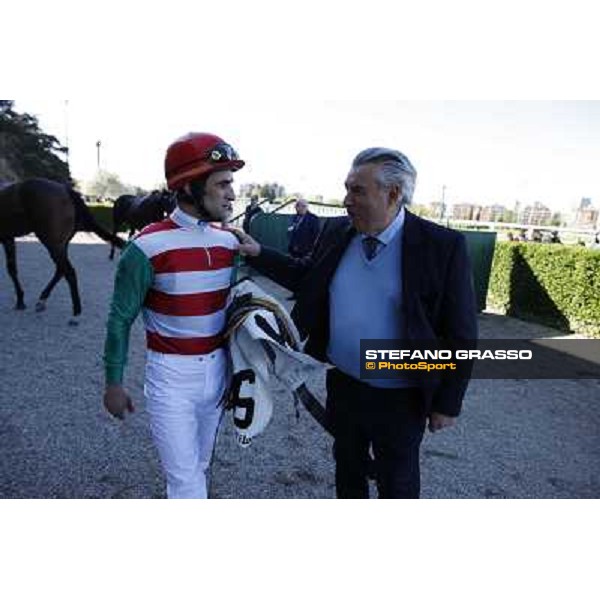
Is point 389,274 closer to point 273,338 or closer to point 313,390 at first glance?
point 273,338

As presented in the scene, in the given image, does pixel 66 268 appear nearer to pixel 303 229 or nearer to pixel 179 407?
pixel 303 229

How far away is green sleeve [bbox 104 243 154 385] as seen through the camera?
1725 mm

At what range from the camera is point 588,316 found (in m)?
7.59

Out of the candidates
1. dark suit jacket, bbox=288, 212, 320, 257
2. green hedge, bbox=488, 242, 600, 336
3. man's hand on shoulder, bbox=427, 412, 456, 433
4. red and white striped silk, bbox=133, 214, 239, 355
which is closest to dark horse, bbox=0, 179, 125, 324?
dark suit jacket, bbox=288, 212, 320, 257

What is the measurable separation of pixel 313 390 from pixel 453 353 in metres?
2.84

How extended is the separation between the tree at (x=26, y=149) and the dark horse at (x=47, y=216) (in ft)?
57.2

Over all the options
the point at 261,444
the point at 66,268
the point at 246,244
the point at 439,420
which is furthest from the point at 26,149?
the point at 439,420

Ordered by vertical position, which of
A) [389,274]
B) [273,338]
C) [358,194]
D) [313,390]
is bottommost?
[313,390]

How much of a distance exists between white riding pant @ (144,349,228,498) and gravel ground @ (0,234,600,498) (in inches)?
34.4

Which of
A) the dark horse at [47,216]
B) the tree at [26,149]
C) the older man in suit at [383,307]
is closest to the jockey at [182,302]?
the older man in suit at [383,307]

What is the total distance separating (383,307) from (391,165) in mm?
532

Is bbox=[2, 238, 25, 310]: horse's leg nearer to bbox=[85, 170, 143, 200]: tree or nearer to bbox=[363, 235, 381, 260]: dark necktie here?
bbox=[363, 235, 381, 260]: dark necktie

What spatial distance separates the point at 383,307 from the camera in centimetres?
185

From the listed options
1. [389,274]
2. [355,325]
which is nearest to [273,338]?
[355,325]
